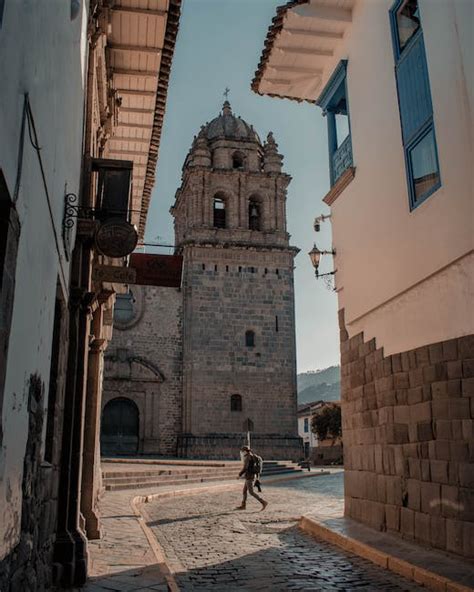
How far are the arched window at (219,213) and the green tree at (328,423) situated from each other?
1612 cm

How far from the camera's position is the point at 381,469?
332 inches

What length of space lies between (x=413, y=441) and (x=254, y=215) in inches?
954

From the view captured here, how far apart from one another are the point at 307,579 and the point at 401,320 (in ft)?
11.9

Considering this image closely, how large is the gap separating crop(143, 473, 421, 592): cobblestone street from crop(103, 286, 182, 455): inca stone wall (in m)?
13.7

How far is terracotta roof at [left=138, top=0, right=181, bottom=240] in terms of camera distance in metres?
8.13

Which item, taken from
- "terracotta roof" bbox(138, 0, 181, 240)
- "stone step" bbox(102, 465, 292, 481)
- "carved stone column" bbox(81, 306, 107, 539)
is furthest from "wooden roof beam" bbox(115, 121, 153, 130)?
"stone step" bbox(102, 465, 292, 481)

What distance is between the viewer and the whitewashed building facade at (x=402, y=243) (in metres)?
6.69

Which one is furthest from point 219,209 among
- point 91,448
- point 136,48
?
point 91,448

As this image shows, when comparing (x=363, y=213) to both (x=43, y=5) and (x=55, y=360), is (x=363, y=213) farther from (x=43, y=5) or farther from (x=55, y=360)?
(x=43, y=5)

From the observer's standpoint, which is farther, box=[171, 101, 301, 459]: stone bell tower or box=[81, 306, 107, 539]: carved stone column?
box=[171, 101, 301, 459]: stone bell tower

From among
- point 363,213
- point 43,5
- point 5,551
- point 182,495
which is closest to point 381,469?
point 363,213

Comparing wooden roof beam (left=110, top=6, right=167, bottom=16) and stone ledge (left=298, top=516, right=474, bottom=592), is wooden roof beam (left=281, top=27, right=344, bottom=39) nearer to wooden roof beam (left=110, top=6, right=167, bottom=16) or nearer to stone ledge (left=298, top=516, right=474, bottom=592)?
wooden roof beam (left=110, top=6, right=167, bottom=16)

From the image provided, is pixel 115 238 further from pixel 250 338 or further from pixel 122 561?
pixel 250 338

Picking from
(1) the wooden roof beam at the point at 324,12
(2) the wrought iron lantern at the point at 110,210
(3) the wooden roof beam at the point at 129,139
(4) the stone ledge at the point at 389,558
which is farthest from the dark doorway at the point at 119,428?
(1) the wooden roof beam at the point at 324,12
